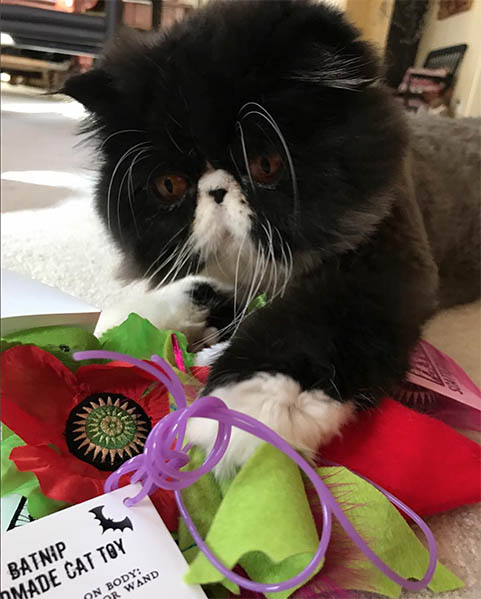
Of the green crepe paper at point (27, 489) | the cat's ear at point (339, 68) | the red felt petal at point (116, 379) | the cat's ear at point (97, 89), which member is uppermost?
the cat's ear at point (339, 68)

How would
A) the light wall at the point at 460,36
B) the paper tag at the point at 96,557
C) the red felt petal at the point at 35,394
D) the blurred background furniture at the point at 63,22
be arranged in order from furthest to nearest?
the blurred background furniture at the point at 63,22
the light wall at the point at 460,36
the red felt petal at the point at 35,394
the paper tag at the point at 96,557

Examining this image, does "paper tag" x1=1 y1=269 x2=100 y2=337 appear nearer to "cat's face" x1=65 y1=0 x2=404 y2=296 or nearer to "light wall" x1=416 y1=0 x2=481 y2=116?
"cat's face" x1=65 y1=0 x2=404 y2=296

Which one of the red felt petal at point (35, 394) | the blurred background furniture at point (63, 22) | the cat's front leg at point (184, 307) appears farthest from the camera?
the blurred background furniture at point (63, 22)

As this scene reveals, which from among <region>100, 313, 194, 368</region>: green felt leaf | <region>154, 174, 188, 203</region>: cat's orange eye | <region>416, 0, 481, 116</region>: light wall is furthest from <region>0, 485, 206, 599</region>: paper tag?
<region>416, 0, 481, 116</region>: light wall

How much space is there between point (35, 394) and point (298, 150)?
34 centimetres

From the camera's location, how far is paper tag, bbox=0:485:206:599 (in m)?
0.38

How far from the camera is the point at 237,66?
577 mm

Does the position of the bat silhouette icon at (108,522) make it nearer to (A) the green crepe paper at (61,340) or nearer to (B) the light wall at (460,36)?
(A) the green crepe paper at (61,340)

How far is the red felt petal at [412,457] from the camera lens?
501 millimetres

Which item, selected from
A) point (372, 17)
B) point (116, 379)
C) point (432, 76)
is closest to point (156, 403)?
point (116, 379)

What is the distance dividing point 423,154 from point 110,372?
62 centimetres

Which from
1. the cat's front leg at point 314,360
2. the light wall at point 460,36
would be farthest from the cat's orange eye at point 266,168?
the light wall at point 460,36

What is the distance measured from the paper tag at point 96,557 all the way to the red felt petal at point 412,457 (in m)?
0.17

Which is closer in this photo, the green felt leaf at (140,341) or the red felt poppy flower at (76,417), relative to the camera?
the red felt poppy flower at (76,417)
